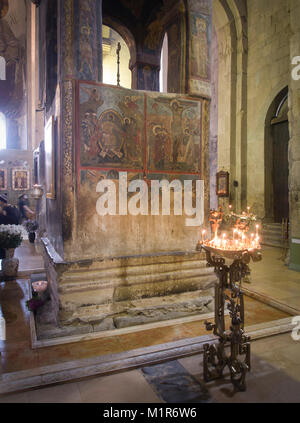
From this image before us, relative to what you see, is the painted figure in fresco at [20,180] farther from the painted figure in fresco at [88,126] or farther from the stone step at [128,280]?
the stone step at [128,280]

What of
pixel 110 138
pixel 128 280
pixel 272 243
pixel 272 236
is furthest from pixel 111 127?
pixel 272 236

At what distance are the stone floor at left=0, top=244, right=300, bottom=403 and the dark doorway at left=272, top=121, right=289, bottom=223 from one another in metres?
8.28

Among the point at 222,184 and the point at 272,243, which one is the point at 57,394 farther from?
the point at 222,184

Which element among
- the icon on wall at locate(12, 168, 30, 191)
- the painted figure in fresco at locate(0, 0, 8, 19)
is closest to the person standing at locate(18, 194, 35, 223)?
the icon on wall at locate(12, 168, 30, 191)

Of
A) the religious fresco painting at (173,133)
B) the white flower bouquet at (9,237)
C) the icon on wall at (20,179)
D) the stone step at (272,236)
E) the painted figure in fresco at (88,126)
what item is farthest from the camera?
the icon on wall at (20,179)

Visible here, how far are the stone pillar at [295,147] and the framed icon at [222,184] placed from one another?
531 centimetres

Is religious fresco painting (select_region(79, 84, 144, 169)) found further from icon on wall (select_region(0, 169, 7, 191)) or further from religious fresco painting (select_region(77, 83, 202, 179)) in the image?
icon on wall (select_region(0, 169, 7, 191))

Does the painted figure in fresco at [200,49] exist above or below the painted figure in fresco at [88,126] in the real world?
above

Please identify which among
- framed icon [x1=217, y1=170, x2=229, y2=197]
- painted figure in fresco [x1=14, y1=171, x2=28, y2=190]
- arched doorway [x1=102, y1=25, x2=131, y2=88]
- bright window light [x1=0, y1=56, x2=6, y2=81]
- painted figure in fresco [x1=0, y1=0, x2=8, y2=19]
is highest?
painted figure in fresco [x1=0, y1=0, x2=8, y2=19]

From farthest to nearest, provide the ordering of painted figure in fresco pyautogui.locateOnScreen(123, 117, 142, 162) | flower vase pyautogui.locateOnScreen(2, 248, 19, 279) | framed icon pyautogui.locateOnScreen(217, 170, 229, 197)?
1. framed icon pyautogui.locateOnScreen(217, 170, 229, 197)
2. flower vase pyautogui.locateOnScreen(2, 248, 19, 279)
3. painted figure in fresco pyautogui.locateOnScreen(123, 117, 142, 162)

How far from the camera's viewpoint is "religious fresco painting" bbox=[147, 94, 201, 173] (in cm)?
461

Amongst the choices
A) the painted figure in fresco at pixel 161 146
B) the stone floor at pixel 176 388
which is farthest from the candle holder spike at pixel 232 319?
the painted figure in fresco at pixel 161 146

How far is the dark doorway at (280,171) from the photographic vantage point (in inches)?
482

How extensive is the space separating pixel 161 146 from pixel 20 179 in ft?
57.1
